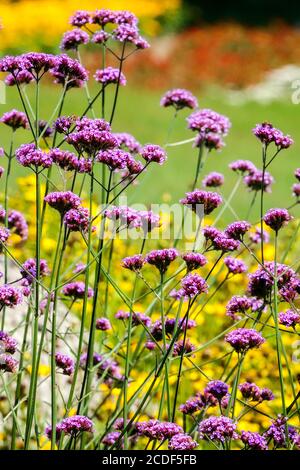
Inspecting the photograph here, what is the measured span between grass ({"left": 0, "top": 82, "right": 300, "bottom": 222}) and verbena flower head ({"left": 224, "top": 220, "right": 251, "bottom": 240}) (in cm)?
455

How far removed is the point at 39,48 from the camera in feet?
56.3

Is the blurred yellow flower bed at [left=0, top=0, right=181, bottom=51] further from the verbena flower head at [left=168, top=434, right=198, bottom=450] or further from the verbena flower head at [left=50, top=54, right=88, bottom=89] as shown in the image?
the verbena flower head at [left=168, top=434, right=198, bottom=450]

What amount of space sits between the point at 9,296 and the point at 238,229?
26.4 inches

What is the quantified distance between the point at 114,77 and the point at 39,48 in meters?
14.7

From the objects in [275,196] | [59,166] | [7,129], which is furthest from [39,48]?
[59,166]

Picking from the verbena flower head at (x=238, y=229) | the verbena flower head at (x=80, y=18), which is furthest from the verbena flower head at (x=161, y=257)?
the verbena flower head at (x=80, y=18)

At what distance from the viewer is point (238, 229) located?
251 cm

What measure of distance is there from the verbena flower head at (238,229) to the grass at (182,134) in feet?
14.9

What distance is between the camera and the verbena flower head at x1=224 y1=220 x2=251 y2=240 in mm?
2500

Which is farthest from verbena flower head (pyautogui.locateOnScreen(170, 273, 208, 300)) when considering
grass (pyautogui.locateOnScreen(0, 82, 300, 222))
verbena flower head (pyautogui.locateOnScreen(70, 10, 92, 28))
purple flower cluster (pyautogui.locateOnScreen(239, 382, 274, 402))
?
grass (pyautogui.locateOnScreen(0, 82, 300, 222))

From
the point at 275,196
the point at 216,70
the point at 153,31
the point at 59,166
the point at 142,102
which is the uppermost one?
the point at 153,31

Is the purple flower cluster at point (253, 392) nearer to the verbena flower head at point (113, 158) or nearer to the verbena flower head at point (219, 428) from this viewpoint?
the verbena flower head at point (219, 428)

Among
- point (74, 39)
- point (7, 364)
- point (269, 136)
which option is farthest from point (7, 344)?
point (74, 39)
